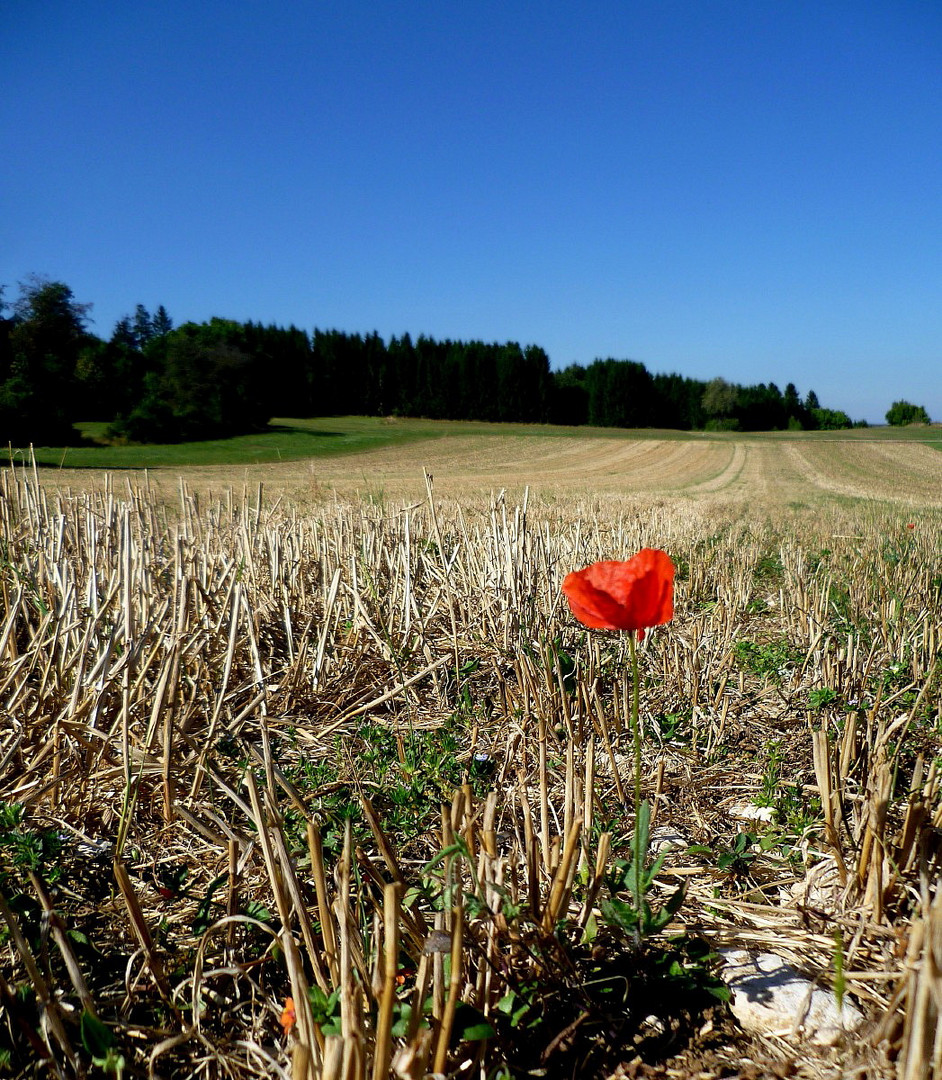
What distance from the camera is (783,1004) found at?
5.04 feet

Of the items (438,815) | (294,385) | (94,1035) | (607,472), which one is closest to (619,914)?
(438,815)

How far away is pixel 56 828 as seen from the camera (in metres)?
2.23

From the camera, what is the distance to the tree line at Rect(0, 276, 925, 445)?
32250mm

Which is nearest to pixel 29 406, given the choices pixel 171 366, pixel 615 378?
pixel 171 366

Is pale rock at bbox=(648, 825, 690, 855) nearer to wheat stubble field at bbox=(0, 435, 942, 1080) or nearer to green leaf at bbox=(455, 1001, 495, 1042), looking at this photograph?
wheat stubble field at bbox=(0, 435, 942, 1080)

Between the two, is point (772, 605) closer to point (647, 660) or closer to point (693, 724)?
point (647, 660)

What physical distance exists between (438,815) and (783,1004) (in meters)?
1.16

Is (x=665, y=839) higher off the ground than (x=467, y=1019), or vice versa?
(x=467, y=1019)

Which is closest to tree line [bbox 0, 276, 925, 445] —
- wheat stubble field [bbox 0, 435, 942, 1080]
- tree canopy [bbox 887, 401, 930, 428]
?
tree canopy [bbox 887, 401, 930, 428]

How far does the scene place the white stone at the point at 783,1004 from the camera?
1.48 m

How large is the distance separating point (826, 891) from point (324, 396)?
2184 inches

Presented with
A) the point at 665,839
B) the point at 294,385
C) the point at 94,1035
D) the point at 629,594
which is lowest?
the point at 665,839

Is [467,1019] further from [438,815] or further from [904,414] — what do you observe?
Result: [904,414]

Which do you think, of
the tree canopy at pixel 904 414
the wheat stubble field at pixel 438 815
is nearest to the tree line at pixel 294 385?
the tree canopy at pixel 904 414
